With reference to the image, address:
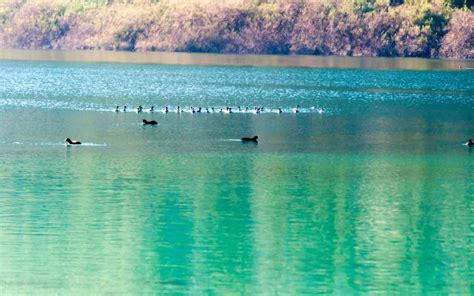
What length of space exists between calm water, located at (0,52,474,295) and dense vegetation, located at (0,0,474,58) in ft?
213

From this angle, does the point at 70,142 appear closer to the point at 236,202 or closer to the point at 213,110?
the point at 236,202

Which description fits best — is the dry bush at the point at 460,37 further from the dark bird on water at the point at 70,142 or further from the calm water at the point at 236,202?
the dark bird on water at the point at 70,142

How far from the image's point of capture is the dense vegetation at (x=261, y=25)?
11506 centimetres

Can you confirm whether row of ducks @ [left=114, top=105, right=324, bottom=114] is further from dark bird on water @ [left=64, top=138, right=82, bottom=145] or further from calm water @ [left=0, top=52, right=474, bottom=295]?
dark bird on water @ [left=64, top=138, right=82, bottom=145]

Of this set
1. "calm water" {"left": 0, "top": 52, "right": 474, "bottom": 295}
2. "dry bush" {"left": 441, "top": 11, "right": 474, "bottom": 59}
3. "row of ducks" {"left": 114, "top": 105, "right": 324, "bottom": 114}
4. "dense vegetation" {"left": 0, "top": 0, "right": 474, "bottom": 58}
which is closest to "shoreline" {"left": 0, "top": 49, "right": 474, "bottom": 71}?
"dense vegetation" {"left": 0, "top": 0, "right": 474, "bottom": 58}

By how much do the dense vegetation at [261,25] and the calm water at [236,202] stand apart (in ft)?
213

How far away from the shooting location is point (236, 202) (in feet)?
82.9

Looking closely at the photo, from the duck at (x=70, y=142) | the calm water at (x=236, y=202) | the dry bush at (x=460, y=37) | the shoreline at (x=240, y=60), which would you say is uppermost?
the dry bush at (x=460, y=37)

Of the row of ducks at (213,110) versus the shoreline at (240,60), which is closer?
the row of ducks at (213,110)

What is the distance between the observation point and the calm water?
1895 centimetres

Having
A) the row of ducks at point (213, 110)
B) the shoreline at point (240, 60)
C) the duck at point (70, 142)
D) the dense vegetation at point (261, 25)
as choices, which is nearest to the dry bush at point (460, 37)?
the dense vegetation at point (261, 25)

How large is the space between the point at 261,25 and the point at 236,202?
9625 centimetres

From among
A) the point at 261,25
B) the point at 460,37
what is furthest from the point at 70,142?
the point at 261,25

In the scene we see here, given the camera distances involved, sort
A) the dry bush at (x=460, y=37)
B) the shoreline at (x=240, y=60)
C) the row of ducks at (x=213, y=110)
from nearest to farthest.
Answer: the row of ducks at (x=213, y=110)
the shoreline at (x=240, y=60)
the dry bush at (x=460, y=37)
